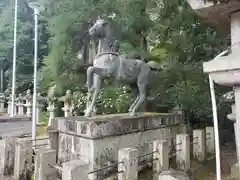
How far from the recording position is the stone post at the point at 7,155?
4730 millimetres

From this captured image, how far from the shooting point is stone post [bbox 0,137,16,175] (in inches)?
186

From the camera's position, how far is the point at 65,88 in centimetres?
1120

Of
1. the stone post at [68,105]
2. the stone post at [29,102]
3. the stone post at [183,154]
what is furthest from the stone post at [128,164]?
the stone post at [29,102]

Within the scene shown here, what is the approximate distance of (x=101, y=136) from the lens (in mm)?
4328

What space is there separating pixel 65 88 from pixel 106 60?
650 centimetres

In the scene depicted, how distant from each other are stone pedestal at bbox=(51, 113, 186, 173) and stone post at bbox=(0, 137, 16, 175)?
0.93m

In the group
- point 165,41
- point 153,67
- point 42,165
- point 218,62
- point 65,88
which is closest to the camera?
point 218,62

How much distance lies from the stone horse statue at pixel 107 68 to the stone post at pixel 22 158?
1357mm

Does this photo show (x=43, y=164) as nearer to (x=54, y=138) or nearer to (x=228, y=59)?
(x=54, y=138)

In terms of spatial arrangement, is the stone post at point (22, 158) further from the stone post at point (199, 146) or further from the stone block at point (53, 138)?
the stone post at point (199, 146)

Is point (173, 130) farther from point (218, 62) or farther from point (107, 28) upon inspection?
point (218, 62)

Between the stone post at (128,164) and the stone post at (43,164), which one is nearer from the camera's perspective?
the stone post at (128,164)

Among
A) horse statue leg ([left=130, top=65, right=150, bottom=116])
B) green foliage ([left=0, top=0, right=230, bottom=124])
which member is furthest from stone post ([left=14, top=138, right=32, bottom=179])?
green foliage ([left=0, top=0, right=230, bottom=124])

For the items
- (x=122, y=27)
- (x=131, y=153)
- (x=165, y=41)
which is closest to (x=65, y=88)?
(x=122, y=27)
